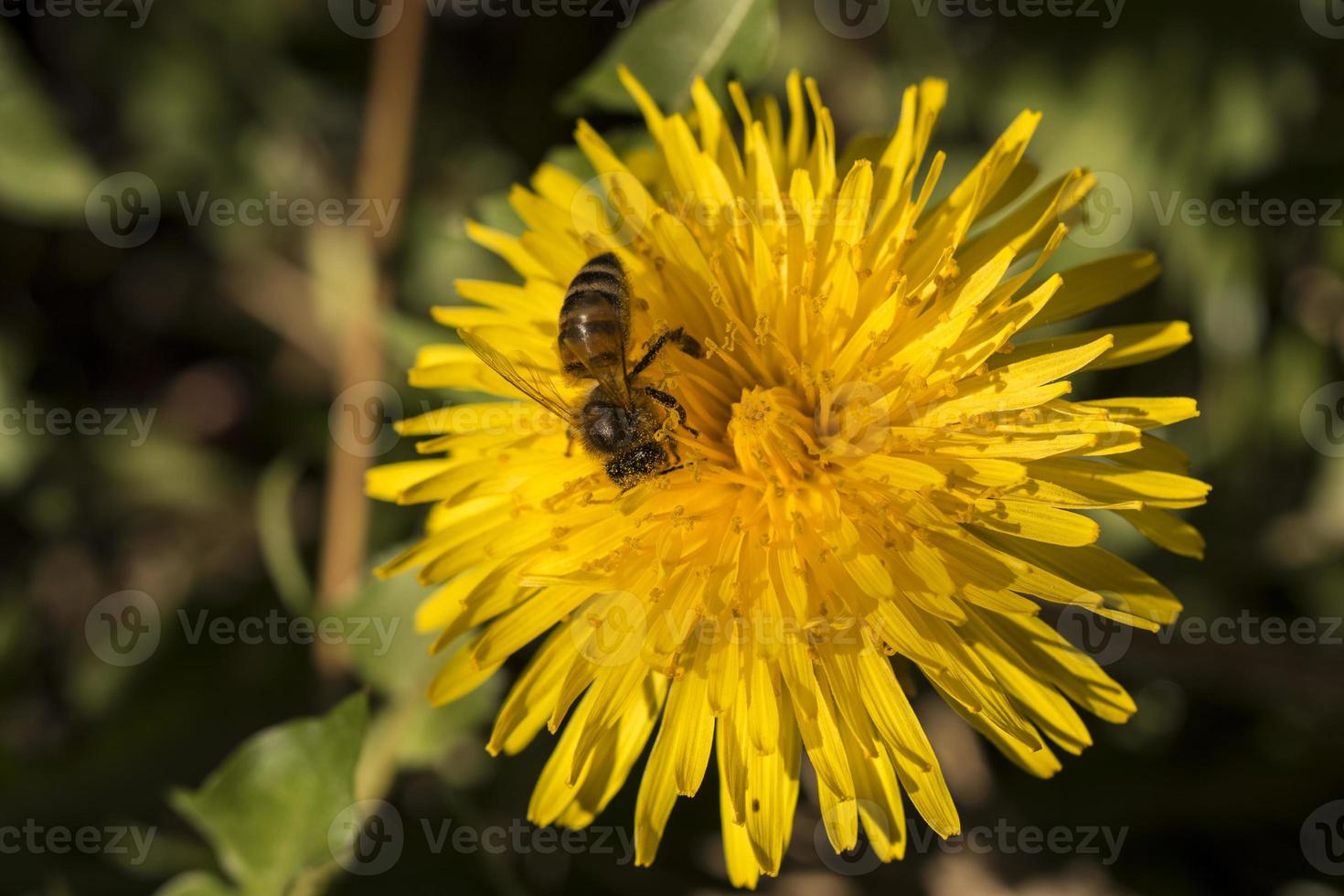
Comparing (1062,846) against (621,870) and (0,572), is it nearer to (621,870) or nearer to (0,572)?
(621,870)

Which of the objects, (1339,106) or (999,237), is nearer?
(999,237)

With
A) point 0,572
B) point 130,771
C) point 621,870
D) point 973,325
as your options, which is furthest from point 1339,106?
point 0,572
